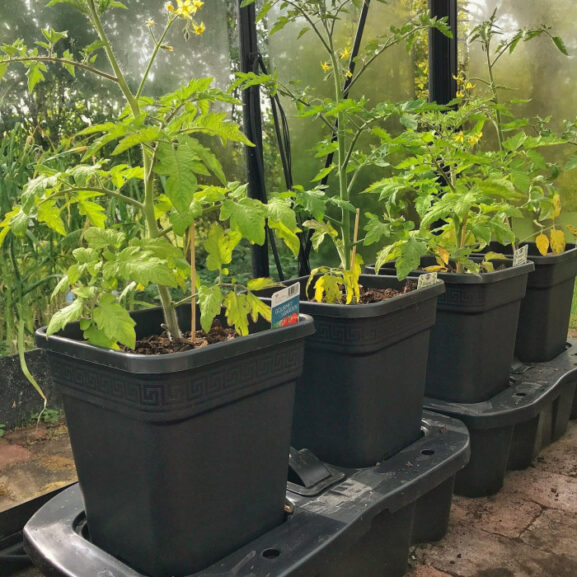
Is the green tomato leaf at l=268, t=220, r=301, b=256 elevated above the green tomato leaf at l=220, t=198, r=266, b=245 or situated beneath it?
situated beneath

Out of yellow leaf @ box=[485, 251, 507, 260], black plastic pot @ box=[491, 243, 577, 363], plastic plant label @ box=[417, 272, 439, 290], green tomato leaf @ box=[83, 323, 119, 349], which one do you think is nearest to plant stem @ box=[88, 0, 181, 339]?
green tomato leaf @ box=[83, 323, 119, 349]

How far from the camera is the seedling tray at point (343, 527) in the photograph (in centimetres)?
91

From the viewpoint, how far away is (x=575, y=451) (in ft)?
5.98

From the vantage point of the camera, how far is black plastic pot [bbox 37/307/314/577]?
83 cm

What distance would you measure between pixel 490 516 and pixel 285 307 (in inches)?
34.1

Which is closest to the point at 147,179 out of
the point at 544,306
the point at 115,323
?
the point at 115,323

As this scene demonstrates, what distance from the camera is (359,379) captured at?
1202 mm

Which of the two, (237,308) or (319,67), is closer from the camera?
(237,308)

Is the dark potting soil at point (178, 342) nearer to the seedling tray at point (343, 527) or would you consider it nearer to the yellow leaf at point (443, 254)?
the seedling tray at point (343, 527)

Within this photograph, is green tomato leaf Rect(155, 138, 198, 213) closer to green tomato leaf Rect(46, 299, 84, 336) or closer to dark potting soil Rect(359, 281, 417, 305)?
green tomato leaf Rect(46, 299, 84, 336)

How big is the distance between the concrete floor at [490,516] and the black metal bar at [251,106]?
780mm

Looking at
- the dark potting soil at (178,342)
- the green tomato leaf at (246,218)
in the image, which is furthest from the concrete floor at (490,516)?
the green tomato leaf at (246,218)

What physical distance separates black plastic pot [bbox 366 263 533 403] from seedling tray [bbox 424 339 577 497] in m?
0.04

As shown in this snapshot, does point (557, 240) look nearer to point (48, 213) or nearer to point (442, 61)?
point (442, 61)
